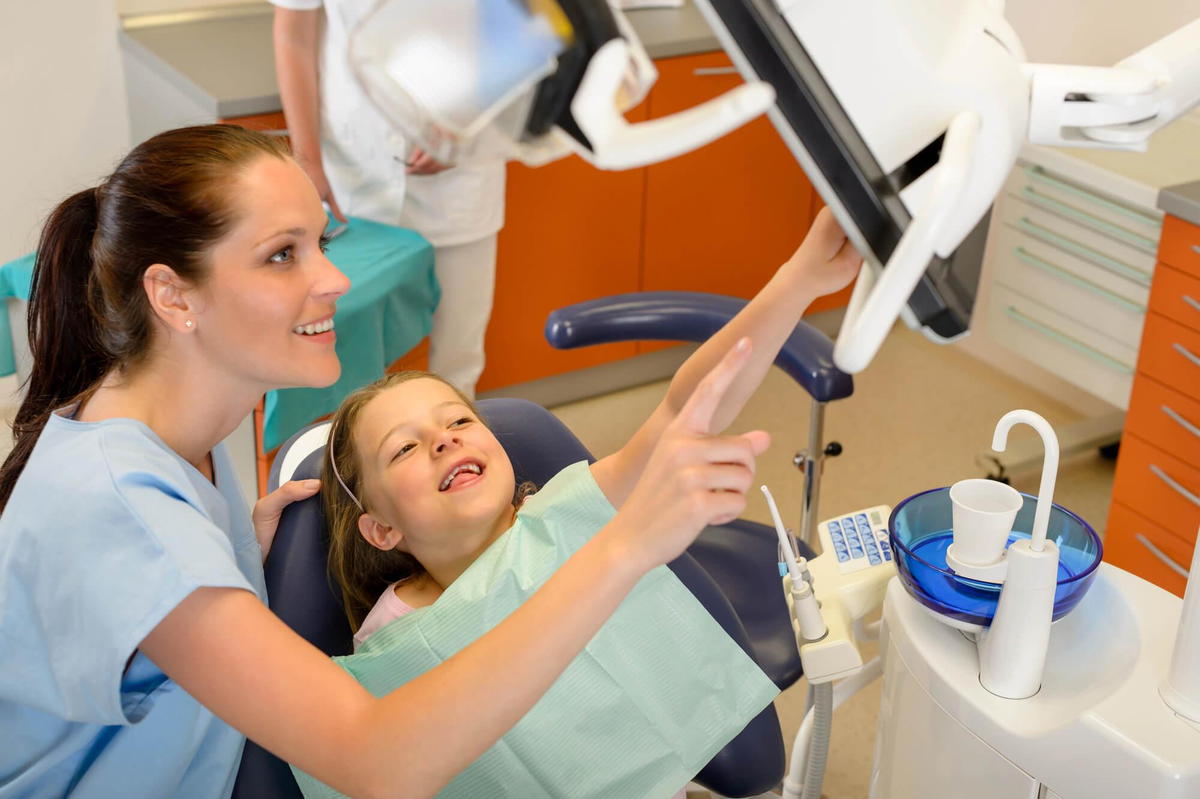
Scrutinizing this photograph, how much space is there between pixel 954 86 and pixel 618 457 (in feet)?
2.31

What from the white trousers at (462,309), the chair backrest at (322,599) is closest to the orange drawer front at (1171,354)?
the chair backrest at (322,599)

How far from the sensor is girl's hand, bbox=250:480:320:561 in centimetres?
149

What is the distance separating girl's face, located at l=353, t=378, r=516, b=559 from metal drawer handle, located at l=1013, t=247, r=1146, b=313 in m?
1.47

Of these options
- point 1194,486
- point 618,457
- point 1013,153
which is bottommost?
point 1194,486

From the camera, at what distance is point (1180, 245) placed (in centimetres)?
217

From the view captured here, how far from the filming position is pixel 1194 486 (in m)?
2.25

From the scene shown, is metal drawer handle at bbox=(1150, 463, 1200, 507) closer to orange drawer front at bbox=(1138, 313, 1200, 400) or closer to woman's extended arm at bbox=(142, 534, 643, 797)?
orange drawer front at bbox=(1138, 313, 1200, 400)

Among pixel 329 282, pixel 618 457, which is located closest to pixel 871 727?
pixel 618 457

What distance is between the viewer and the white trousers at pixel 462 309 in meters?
2.56

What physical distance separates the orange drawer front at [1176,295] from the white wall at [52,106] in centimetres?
207

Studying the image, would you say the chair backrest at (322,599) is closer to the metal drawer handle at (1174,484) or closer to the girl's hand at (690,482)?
the girl's hand at (690,482)

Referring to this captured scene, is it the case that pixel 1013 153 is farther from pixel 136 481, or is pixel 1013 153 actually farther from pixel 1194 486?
pixel 1194 486

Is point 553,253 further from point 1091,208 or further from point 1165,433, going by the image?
point 1165,433

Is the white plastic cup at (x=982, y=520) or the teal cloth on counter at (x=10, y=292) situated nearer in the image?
the white plastic cup at (x=982, y=520)
